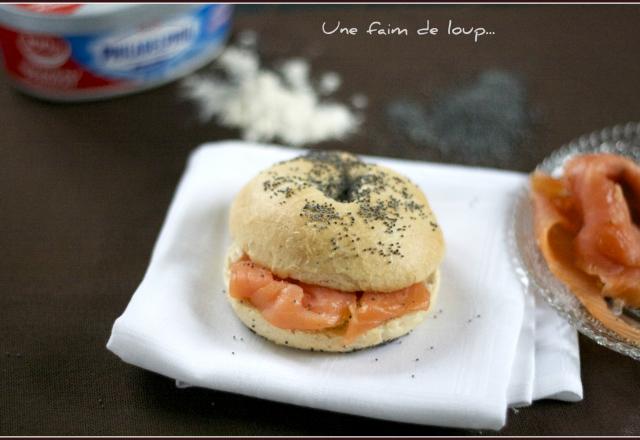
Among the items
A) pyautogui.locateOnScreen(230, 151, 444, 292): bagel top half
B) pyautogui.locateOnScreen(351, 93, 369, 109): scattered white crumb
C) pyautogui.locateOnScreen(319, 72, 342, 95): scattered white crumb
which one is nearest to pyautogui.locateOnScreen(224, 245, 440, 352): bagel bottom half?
pyautogui.locateOnScreen(230, 151, 444, 292): bagel top half

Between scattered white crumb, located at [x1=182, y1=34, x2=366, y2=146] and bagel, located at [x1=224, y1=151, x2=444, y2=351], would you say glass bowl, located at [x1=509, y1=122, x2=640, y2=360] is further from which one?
scattered white crumb, located at [x1=182, y1=34, x2=366, y2=146]

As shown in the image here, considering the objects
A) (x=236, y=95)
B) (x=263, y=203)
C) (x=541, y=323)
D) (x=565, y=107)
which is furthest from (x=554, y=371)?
(x=236, y=95)

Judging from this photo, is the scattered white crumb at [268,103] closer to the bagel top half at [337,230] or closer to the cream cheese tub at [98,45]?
the cream cheese tub at [98,45]

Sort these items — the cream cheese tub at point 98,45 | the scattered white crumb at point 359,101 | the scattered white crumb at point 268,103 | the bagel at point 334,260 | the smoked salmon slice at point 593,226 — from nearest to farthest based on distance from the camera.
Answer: the bagel at point 334,260 → the smoked salmon slice at point 593,226 → the cream cheese tub at point 98,45 → the scattered white crumb at point 268,103 → the scattered white crumb at point 359,101

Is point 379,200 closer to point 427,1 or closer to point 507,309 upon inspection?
point 507,309

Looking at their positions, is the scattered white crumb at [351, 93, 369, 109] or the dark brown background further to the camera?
the scattered white crumb at [351, 93, 369, 109]

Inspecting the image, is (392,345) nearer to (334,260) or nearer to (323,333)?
(323,333)

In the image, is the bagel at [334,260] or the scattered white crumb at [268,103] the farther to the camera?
the scattered white crumb at [268,103]

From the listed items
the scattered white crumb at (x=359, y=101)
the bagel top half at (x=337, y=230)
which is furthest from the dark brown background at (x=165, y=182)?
the bagel top half at (x=337, y=230)
